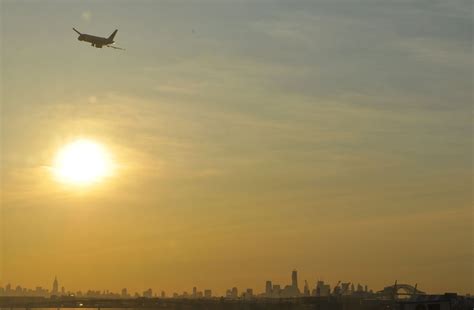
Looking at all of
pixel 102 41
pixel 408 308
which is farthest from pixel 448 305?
Answer: pixel 102 41

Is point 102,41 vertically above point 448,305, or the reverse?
point 102,41

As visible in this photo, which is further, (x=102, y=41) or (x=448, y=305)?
(x=102, y=41)

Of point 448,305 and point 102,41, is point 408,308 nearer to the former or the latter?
point 448,305

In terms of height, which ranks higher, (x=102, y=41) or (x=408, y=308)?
(x=102, y=41)

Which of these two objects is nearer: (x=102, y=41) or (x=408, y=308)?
(x=408, y=308)
